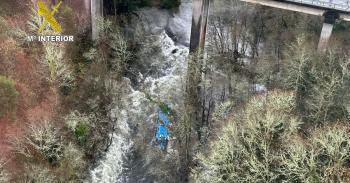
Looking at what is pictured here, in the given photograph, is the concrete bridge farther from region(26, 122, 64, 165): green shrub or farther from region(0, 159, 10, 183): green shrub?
region(0, 159, 10, 183): green shrub

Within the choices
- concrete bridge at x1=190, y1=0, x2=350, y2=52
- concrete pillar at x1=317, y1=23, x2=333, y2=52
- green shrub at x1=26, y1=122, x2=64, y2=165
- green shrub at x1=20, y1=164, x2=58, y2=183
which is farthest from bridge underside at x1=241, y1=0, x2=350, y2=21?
green shrub at x1=20, y1=164, x2=58, y2=183

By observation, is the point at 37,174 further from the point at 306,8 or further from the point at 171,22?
the point at 171,22

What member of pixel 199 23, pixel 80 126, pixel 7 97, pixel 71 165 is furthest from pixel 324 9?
pixel 7 97

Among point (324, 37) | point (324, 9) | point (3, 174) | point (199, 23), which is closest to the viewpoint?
point (3, 174)

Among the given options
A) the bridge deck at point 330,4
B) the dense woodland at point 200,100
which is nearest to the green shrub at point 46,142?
the dense woodland at point 200,100

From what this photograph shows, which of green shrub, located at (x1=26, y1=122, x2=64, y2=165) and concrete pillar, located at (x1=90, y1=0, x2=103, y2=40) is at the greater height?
concrete pillar, located at (x1=90, y1=0, x2=103, y2=40)

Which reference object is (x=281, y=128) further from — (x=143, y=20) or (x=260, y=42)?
(x=143, y=20)

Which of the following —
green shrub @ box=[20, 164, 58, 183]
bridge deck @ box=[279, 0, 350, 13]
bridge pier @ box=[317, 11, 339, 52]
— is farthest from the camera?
bridge pier @ box=[317, 11, 339, 52]
